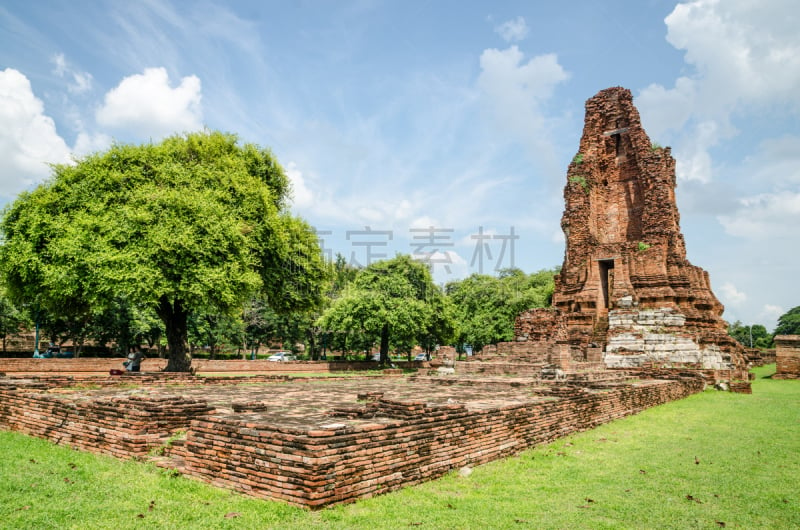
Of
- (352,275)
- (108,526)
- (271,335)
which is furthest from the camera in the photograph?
(352,275)

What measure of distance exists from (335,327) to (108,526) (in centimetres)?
2618

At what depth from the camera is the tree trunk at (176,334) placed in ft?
59.9

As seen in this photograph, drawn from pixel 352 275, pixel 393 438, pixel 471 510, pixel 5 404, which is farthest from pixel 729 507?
pixel 352 275

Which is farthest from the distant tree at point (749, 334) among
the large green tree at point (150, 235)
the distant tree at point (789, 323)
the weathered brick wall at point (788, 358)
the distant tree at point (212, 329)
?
the large green tree at point (150, 235)

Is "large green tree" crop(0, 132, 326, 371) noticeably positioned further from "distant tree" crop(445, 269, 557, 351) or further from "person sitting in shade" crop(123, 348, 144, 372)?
"distant tree" crop(445, 269, 557, 351)

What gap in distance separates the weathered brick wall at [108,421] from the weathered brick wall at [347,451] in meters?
1.06

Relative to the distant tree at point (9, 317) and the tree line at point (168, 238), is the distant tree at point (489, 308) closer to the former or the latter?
the tree line at point (168, 238)

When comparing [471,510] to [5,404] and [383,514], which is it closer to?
[383,514]

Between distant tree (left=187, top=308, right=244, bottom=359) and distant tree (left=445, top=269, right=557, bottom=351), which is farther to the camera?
distant tree (left=445, top=269, right=557, bottom=351)

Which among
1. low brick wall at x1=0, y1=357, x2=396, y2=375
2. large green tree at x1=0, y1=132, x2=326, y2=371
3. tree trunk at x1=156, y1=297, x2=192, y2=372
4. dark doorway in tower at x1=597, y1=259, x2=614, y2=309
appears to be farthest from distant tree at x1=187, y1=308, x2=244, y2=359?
dark doorway in tower at x1=597, y1=259, x2=614, y2=309

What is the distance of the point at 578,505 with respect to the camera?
516 centimetres

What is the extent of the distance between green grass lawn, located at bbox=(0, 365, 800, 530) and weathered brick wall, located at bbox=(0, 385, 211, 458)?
23 cm

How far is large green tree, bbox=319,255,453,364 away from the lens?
30.1 meters

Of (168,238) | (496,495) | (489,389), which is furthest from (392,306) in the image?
(496,495)
